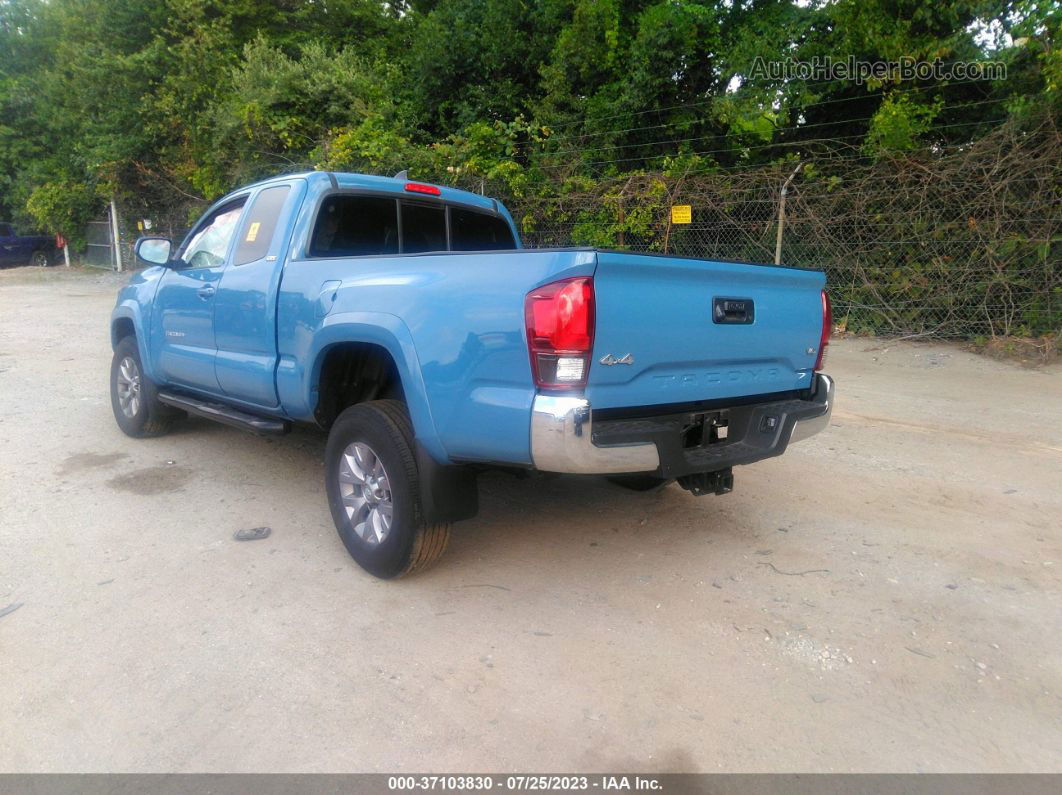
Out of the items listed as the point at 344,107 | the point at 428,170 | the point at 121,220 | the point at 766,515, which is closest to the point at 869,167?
the point at 766,515

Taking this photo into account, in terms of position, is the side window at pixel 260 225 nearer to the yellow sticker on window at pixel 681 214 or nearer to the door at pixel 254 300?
the door at pixel 254 300

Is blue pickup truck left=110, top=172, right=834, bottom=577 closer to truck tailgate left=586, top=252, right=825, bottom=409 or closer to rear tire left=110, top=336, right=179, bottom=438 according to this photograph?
truck tailgate left=586, top=252, right=825, bottom=409

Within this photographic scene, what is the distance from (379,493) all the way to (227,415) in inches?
65.1

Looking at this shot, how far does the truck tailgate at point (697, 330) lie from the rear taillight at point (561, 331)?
0.16 feet

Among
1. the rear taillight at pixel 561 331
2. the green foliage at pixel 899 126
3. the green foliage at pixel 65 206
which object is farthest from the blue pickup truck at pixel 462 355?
the green foliage at pixel 65 206

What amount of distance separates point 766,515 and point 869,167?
6.88 meters

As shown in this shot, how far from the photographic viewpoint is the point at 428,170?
13.7m

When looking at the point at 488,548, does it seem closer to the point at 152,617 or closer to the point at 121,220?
the point at 152,617

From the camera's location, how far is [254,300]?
14.0ft

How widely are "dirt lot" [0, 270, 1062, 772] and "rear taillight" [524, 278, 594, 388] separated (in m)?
1.13

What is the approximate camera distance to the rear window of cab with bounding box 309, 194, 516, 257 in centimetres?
438

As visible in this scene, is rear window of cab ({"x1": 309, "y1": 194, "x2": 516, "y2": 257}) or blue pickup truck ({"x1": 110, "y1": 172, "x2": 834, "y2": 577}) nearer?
blue pickup truck ({"x1": 110, "y1": 172, "x2": 834, "y2": 577})

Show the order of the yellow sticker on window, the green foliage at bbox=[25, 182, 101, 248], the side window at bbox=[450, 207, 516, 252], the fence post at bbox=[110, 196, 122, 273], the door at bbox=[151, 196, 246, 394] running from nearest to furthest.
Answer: the door at bbox=[151, 196, 246, 394] → the side window at bbox=[450, 207, 516, 252] → the yellow sticker on window → the fence post at bbox=[110, 196, 122, 273] → the green foliage at bbox=[25, 182, 101, 248]

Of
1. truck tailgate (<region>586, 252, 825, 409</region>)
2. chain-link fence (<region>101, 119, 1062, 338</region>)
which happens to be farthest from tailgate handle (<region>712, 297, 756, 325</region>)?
chain-link fence (<region>101, 119, 1062, 338</region>)
